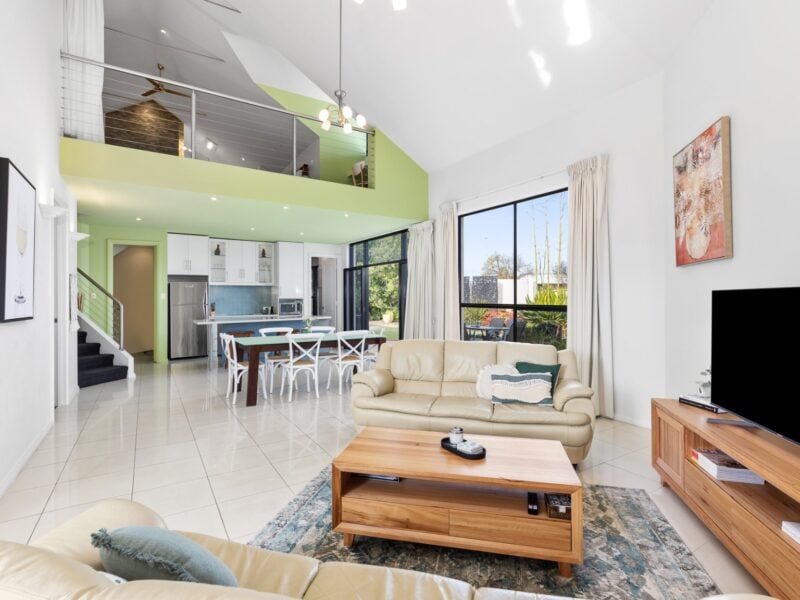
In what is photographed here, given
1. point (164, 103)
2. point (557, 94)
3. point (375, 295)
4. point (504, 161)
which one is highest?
point (164, 103)

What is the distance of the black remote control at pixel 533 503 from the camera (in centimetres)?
191

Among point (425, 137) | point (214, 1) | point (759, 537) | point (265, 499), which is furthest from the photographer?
point (425, 137)

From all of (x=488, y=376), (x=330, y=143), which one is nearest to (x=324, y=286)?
(x=330, y=143)

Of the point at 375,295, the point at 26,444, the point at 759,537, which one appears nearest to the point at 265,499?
the point at 26,444

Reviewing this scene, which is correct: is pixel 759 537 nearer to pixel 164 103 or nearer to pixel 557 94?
pixel 557 94

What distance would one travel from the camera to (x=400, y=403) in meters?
3.49

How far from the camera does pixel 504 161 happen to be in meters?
5.59

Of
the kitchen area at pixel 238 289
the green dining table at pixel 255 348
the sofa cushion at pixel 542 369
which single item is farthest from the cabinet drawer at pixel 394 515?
the kitchen area at pixel 238 289

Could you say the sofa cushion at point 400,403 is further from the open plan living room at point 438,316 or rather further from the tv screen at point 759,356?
the tv screen at point 759,356

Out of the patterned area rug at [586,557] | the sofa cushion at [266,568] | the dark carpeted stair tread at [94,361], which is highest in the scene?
the sofa cushion at [266,568]

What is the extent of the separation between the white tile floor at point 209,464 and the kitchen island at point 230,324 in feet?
8.60

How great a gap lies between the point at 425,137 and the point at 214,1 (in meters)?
3.45

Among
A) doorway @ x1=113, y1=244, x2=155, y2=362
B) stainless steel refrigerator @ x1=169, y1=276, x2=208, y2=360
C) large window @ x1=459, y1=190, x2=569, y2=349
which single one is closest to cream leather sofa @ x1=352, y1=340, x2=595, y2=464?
large window @ x1=459, y1=190, x2=569, y2=349

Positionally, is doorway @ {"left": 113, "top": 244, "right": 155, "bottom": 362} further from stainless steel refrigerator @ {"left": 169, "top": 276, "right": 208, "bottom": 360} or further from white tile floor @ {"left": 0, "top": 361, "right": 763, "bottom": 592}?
white tile floor @ {"left": 0, "top": 361, "right": 763, "bottom": 592}
